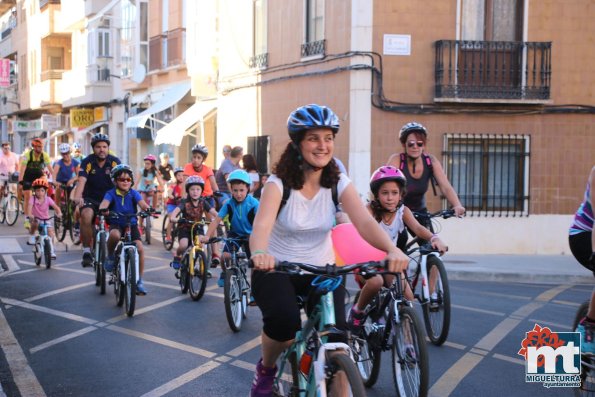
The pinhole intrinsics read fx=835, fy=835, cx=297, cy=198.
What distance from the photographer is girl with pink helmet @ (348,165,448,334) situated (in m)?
6.20

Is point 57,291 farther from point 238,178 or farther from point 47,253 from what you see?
point 238,178

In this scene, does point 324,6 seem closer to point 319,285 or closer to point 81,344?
point 81,344

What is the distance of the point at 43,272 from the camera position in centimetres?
A: 1242

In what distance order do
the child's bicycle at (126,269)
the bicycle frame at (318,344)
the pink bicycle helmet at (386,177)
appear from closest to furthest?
the bicycle frame at (318,344) → the pink bicycle helmet at (386,177) → the child's bicycle at (126,269)

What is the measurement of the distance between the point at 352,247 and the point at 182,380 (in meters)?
2.36

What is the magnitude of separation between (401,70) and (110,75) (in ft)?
60.8

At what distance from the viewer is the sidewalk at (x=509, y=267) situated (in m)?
12.8

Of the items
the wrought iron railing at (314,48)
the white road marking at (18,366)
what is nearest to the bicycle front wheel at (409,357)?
the white road marking at (18,366)

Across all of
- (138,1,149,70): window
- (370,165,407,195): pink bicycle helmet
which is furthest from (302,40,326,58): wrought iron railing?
(138,1,149,70): window

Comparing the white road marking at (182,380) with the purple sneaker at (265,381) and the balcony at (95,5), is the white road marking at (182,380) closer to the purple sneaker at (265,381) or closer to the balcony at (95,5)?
the purple sneaker at (265,381)

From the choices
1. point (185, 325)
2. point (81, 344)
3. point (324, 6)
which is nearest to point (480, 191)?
point (324, 6)

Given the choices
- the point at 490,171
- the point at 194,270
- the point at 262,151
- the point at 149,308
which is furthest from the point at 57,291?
the point at 262,151
